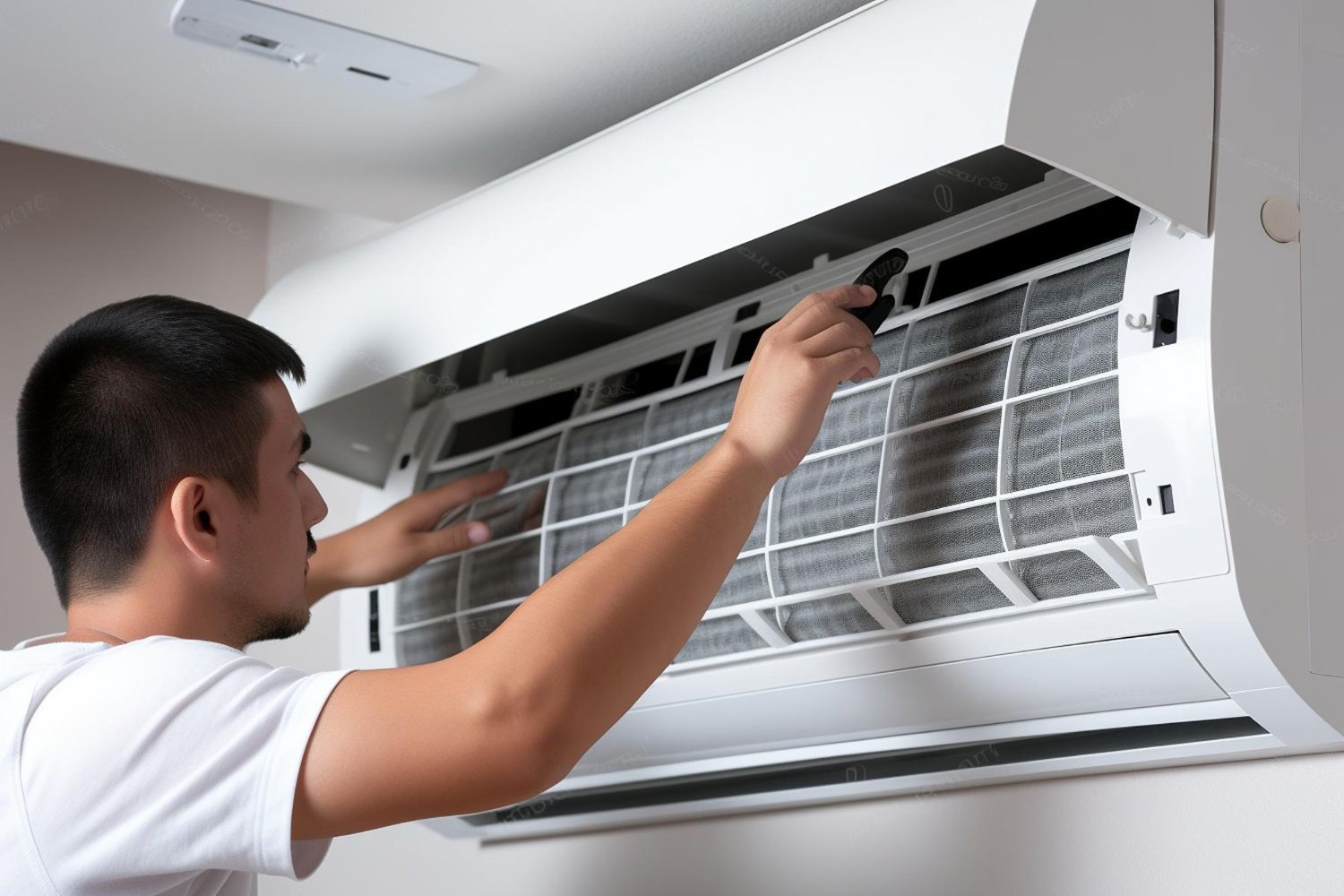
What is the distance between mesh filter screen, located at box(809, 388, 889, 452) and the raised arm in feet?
0.71

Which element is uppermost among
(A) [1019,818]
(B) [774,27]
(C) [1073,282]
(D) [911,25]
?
(B) [774,27]

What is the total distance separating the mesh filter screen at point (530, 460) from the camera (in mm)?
1295

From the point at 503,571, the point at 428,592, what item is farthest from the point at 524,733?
the point at 428,592

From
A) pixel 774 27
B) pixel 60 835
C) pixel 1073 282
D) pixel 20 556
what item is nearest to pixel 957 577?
pixel 1073 282

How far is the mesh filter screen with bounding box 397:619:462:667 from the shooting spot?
1353 millimetres

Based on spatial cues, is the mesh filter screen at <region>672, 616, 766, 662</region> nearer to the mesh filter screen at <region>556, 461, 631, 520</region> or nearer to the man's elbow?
the mesh filter screen at <region>556, 461, 631, 520</region>

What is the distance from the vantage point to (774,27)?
3.61ft

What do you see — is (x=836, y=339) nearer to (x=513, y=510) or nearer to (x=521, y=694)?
(x=521, y=694)

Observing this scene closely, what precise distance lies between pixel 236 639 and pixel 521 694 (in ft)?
1.12

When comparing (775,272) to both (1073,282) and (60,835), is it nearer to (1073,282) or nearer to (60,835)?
(1073,282)

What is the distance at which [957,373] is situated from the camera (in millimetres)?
963

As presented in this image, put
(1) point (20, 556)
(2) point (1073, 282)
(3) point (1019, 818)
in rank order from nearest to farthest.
→ 1. (2) point (1073, 282)
2. (3) point (1019, 818)
3. (1) point (20, 556)

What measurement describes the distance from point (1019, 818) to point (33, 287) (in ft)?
5.11

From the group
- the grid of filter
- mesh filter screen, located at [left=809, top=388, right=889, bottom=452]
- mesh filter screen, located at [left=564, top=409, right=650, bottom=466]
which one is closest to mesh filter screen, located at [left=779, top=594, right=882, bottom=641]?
the grid of filter
